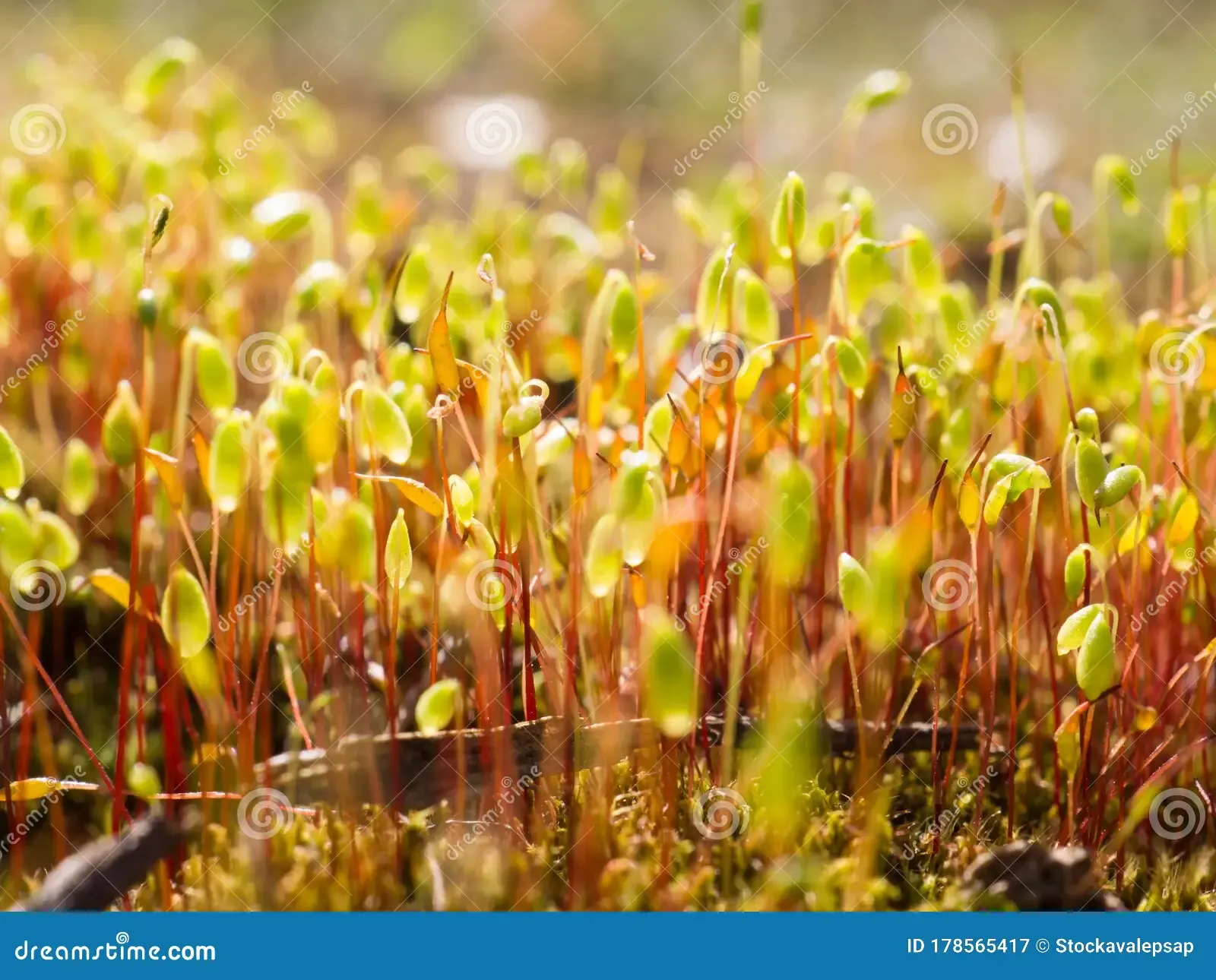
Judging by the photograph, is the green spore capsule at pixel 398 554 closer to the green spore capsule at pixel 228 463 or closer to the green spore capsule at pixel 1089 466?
the green spore capsule at pixel 228 463

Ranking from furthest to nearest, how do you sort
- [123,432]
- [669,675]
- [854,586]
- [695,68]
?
[695,68] → [123,432] → [854,586] → [669,675]

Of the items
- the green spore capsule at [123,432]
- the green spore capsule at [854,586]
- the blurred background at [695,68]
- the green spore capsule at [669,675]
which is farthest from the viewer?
the blurred background at [695,68]

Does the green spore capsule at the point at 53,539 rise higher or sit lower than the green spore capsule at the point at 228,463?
lower

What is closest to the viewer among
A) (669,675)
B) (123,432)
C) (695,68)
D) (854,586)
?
(669,675)

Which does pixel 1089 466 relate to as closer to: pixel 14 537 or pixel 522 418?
pixel 522 418

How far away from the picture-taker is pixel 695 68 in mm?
2939

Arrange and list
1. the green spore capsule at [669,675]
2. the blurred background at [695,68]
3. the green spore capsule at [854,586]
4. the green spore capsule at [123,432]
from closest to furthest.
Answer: the green spore capsule at [669,675], the green spore capsule at [854,586], the green spore capsule at [123,432], the blurred background at [695,68]

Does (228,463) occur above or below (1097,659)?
above

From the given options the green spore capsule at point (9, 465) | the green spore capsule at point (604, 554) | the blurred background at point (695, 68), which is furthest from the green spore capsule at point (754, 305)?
the blurred background at point (695, 68)

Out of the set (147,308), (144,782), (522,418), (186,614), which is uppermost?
(147,308)

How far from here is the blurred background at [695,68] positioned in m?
2.52

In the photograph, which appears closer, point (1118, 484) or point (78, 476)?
point (1118, 484)

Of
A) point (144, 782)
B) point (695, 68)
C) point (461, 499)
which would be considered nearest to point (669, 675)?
point (461, 499)

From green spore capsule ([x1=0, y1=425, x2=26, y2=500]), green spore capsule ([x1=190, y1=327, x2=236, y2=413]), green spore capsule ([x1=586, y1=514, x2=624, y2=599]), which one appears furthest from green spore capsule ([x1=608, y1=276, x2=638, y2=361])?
green spore capsule ([x1=0, y1=425, x2=26, y2=500])
